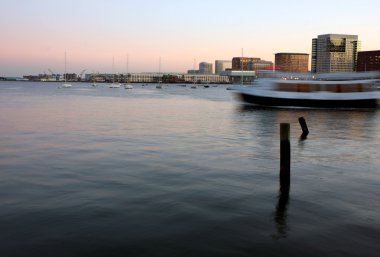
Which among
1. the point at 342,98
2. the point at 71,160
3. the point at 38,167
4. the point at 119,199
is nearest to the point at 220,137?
the point at 71,160

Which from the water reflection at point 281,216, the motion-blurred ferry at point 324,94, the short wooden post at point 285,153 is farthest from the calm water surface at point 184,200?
Result: the motion-blurred ferry at point 324,94

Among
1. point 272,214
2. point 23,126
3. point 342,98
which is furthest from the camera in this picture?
point 342,98

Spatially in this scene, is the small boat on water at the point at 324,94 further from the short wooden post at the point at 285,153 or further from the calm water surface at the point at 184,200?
the short wooden post at the point at 285,153

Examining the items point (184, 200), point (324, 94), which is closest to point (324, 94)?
point (324, 94)

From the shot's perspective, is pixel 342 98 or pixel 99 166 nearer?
pixel 99 166

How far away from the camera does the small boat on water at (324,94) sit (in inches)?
2315

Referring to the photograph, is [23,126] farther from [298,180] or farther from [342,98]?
[342,98]

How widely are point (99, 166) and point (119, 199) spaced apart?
5229 mm

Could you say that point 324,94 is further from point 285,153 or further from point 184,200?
point 184,200

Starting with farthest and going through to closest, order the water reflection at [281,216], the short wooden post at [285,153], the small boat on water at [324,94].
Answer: the small boat on water at [324,94] < the short wooden post at [285,153] < the water reflection at [281,216]

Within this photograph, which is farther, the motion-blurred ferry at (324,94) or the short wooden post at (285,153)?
the motion-blurred ferry at (324,94)

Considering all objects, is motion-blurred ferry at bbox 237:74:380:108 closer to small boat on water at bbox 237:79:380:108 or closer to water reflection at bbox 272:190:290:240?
small boat on water at bbox 237:79:380:108

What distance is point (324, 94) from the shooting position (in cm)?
5972

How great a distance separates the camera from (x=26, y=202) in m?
12.1
